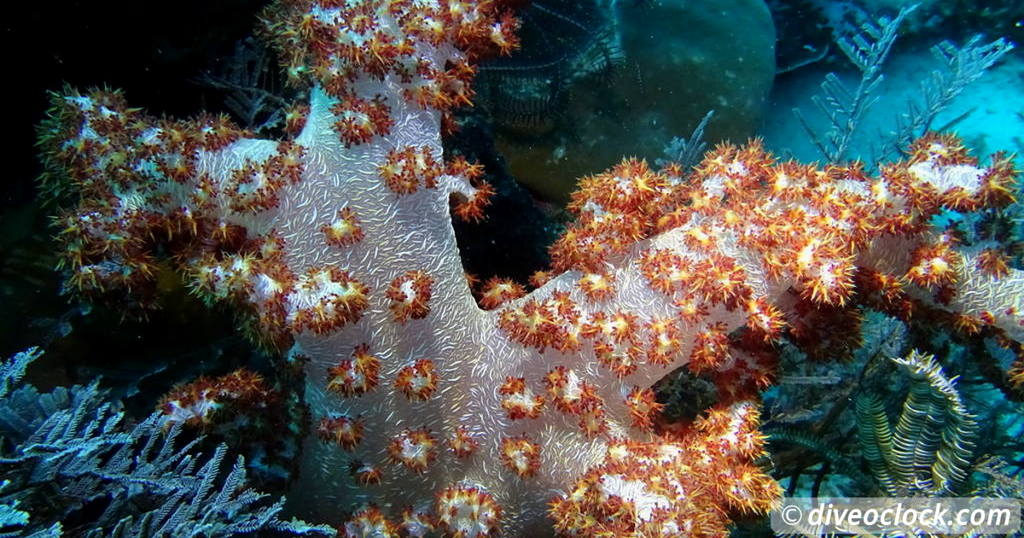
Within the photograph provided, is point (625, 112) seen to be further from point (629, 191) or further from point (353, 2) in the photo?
point (353, 2)

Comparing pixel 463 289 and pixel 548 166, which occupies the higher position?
pixel 463 289

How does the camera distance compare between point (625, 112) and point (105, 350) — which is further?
point (625, 112)

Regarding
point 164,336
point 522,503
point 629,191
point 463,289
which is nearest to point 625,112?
point 629,191

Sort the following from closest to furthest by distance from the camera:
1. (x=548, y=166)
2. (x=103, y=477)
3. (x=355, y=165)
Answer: (x=103, y=477) < (x=355, y=165) < (x=548, y=166)

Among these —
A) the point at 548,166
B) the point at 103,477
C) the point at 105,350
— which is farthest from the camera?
the point at 548,166

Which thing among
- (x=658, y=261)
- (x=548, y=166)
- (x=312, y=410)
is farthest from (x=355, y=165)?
(x=548, y=166)

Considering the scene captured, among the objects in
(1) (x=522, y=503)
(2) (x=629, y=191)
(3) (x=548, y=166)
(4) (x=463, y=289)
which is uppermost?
(2) (x=629, y=191)
